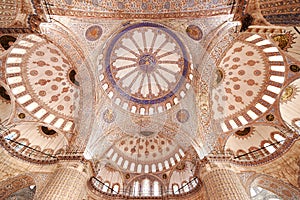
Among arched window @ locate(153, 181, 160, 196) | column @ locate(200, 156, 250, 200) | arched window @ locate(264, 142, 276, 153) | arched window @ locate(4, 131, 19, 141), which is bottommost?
column @ locate(200, 156, 250, 200)

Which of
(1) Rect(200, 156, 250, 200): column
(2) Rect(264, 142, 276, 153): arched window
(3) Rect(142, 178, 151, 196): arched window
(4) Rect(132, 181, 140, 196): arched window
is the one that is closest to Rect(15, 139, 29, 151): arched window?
(4) Rect(132, 181, 140, 196): arched window

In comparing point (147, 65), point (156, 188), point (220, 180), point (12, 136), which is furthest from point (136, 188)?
point (147, 65)

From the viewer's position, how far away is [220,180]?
7.92m

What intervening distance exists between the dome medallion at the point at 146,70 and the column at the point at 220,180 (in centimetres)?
514

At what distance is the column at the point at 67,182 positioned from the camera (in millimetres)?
7293

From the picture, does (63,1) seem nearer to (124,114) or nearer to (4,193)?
(124,114)

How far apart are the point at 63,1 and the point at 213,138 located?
33.4ft

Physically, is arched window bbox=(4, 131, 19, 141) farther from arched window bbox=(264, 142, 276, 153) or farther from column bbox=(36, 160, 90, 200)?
arched window bbox=(264, 142, 276, 153)

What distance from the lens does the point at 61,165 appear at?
29.2ft

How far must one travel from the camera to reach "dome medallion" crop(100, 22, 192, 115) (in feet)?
40.1

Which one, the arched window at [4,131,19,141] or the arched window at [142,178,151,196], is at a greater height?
the arched window at [4,131,19,141]

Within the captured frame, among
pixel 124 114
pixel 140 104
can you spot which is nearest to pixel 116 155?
pixel 124 114

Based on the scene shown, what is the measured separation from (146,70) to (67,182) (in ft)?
31.1

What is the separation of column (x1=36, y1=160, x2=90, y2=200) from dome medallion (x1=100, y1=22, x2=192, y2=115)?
514cm
